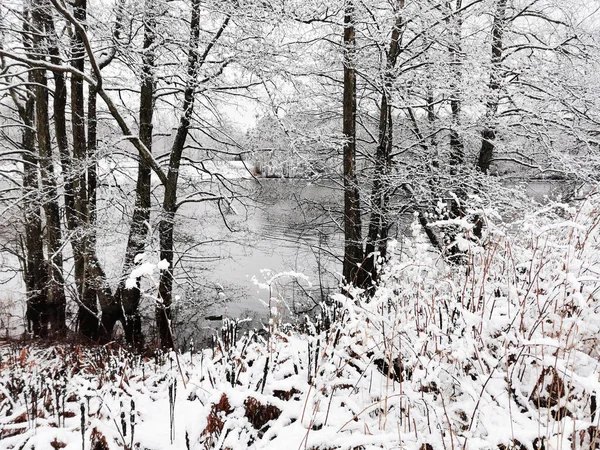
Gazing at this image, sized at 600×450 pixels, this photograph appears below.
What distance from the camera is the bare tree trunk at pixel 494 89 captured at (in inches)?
318

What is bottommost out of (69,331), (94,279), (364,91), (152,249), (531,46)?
(69,331)

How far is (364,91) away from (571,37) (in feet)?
14.0

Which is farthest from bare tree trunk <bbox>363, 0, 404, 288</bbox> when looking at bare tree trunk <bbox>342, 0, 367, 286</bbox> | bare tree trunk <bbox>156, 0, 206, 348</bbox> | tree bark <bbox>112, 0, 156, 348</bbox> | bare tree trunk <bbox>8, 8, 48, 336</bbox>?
bare tree trunk <bbox>8, 8, 48, 336</bbox>

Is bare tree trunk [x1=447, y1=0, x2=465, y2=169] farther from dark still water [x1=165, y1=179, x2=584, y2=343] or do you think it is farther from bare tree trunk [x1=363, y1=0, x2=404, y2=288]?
dark still water [x1=165, y1=179, x2=584, y2=343]

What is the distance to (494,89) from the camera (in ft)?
27.7

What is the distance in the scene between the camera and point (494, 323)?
7.22 feet

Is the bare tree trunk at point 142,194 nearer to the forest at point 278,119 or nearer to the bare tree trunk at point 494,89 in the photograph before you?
the forest at point 278,119

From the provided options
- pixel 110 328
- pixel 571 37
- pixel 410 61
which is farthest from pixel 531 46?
pixel 110 328

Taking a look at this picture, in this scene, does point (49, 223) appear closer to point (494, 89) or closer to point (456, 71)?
point (456, 71)

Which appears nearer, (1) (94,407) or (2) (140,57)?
(1) (94,407)

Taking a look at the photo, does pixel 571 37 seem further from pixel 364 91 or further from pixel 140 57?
pixel 140 57

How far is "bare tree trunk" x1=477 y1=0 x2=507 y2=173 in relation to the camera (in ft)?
26.5

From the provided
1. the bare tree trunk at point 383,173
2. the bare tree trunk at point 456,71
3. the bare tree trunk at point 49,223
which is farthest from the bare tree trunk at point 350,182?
the bare tree trunk at point 49,223

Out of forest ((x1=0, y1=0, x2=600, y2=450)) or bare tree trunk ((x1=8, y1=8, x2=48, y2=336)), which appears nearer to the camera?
forest ((x1=0, y1=0, x2=600, y2=450))
